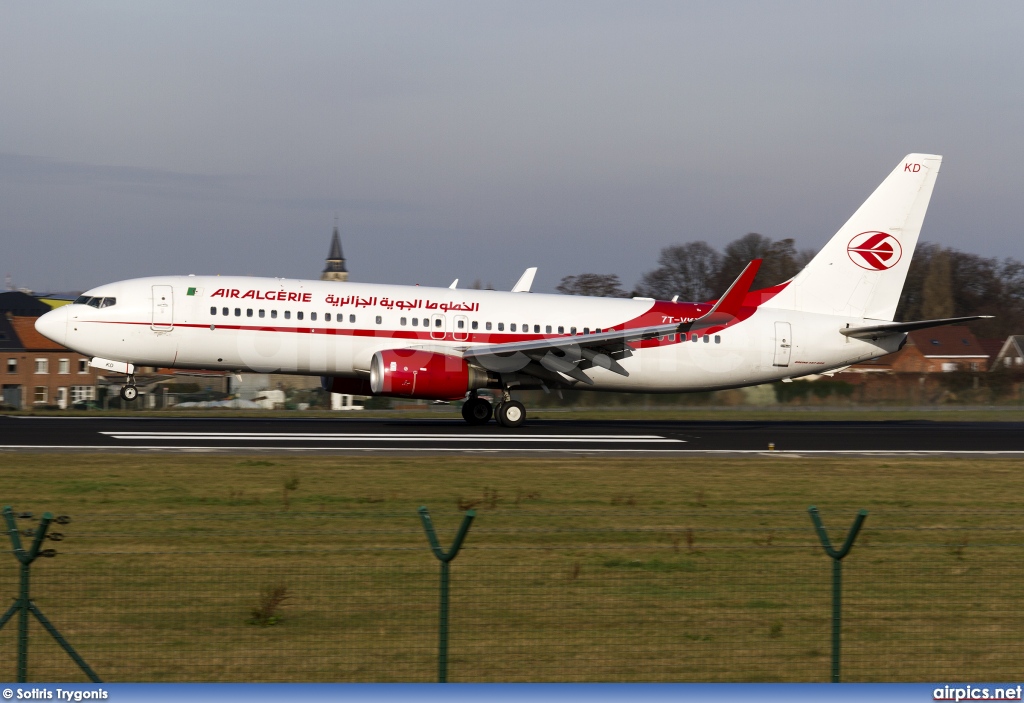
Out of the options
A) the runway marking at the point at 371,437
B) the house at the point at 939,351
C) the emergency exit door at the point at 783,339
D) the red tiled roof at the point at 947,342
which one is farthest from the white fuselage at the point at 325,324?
the red tiled roof at the point at 947,342

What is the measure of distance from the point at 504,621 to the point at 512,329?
Result: 2207cm

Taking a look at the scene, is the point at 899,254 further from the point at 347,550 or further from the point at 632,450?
Answer: the point at 347,550

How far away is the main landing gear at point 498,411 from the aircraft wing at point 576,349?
979mm

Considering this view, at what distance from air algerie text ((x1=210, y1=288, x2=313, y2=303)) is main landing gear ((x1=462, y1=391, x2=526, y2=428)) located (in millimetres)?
5844

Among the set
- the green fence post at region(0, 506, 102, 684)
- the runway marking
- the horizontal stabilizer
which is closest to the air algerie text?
the runway marking

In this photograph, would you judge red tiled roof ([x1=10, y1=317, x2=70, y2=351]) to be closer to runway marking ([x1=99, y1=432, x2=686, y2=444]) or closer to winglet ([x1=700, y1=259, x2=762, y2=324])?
runway marking ([x1=99, y1=432, x2=686, y2=444])

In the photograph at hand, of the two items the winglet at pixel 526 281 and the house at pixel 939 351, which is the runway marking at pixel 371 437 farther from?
the house at pixel 939 351

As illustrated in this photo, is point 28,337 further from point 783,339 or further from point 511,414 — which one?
point 783,339

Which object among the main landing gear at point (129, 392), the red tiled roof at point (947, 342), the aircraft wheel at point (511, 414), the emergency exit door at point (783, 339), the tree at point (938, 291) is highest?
the tree at point (938, 291)

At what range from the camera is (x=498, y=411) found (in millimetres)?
31234

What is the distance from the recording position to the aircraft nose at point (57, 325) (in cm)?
2919

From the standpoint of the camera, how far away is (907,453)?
26031 millimetres

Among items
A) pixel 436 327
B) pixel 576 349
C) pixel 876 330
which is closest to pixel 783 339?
pixel 876 330

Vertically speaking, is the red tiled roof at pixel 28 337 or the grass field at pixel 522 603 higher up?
the red tiled roof at pixel 28 337
